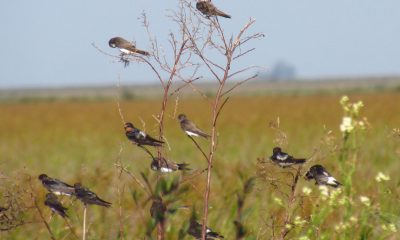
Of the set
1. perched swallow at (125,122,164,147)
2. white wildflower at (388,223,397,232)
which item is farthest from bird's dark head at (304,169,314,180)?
perched swallow at (125,122,164,147)

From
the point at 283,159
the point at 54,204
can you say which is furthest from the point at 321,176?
the point at 54,204

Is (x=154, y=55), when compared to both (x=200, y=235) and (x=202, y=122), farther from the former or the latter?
(x=202, y=122)

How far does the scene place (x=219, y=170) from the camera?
21.3 feet

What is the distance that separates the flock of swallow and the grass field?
6cm

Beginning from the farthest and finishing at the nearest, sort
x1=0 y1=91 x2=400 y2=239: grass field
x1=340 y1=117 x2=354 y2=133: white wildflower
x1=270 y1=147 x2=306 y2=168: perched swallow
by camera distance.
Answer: x1=340 y1=117 x2=354 y2=133: white wildflower → x1=0 y1=91 x2=400 y2=239: grass field → x1=270 y1=147 x2=306 y2=168: perched swallow

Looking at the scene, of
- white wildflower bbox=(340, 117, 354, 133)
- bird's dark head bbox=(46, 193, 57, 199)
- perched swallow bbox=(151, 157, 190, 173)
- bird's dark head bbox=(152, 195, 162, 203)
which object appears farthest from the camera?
white wildflower bbox=(340, 117, 354, 133)

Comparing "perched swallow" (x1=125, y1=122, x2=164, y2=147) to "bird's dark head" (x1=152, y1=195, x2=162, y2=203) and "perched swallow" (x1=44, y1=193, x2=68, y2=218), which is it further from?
"bird's dark head" (x1=152, y1=195, x2=162, y2=203)

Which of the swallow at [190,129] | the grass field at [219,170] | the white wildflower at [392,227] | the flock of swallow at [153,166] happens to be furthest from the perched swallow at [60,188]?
the white wildflower at [392,227]

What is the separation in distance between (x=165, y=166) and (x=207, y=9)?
598 mm

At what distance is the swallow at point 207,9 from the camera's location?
9.60ft

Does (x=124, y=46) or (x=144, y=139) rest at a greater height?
(x=124, y=46)

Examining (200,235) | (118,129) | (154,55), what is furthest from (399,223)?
(118,129)

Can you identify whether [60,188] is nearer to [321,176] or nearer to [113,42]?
[113,42]

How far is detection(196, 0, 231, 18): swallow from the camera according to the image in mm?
2926
